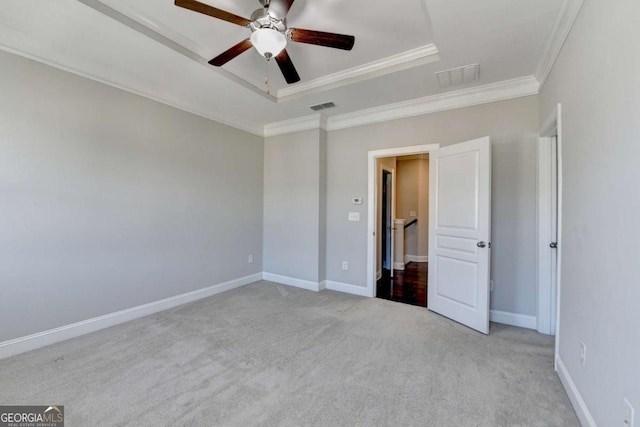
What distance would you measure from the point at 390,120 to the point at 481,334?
2.83 meters

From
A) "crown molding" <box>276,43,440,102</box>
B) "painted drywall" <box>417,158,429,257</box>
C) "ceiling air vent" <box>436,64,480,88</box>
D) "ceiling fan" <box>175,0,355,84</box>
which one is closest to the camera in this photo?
"ceiling fan" <box>175,0,355,84</box>

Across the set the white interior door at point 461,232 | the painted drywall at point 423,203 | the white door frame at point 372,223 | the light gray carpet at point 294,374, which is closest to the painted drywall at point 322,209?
the white door frame at point 372,223

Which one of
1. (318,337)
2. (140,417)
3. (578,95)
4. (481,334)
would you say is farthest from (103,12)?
(481,334)

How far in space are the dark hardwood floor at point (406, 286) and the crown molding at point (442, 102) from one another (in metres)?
2.55

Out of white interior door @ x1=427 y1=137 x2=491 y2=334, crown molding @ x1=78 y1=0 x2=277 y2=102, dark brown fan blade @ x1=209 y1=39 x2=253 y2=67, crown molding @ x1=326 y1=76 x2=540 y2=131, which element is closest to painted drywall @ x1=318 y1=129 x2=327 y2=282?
crown molding @ x1=326 y1=76 x2=540 y2=131

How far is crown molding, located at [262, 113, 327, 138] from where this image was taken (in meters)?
4.21

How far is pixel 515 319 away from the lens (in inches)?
119

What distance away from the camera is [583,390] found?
1.64 metres

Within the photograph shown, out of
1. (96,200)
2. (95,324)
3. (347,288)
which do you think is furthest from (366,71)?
(95,324)

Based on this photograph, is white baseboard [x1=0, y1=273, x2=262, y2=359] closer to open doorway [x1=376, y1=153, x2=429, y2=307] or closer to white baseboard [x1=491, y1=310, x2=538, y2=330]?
open doorway [x1=376, y1=153, x2=429, y2=307]

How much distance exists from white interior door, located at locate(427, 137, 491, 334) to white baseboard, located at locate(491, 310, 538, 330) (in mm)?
460

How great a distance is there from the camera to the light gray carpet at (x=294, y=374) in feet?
5.58

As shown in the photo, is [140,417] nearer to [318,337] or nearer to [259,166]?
[318,337]

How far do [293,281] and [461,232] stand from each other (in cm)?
263
